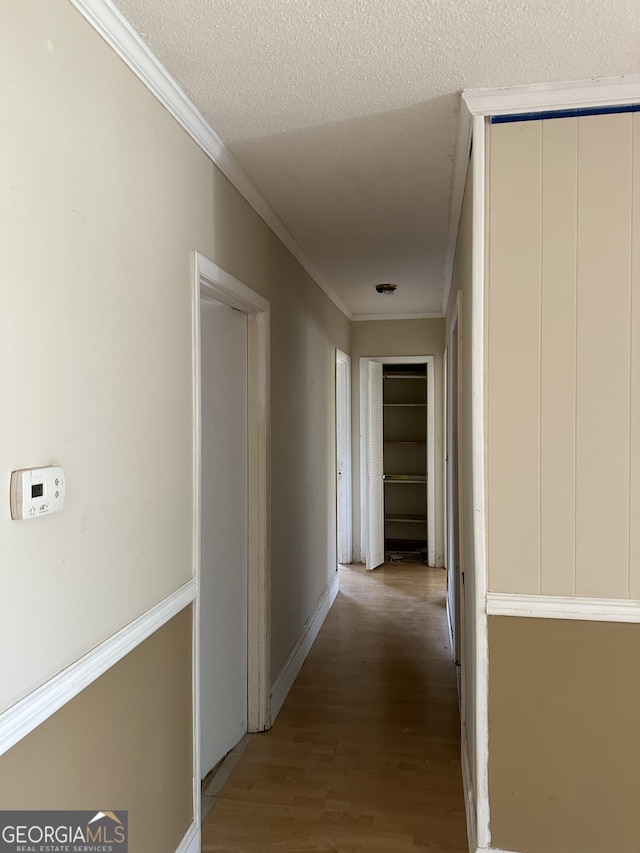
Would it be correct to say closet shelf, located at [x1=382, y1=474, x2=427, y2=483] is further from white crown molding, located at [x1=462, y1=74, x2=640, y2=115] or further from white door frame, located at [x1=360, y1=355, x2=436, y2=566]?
white crown molding, located at [x1=462, y1=74, x2=640, y2=115]

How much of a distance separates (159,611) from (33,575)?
611 mm

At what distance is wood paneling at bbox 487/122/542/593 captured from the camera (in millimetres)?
1889

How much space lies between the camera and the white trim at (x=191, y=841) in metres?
1.97

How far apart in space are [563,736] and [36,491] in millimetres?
1699

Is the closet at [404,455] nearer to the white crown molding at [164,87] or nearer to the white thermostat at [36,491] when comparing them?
the white crown molding at [164,87]

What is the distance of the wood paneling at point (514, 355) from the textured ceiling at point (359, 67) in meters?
0.26

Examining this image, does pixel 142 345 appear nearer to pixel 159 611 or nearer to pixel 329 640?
pixel 159 611

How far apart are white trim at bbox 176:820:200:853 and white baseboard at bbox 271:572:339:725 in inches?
37.1

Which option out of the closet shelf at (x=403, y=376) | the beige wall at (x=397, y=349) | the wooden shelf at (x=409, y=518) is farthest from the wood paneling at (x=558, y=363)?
the wooden shelf at (x=409, y=518)

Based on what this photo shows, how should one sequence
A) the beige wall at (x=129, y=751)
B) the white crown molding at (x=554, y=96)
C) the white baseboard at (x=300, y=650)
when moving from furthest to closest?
the white baseboard at (x=300, y=650), the white crown molding at (x=554, y=96), the beige wall at (x=129, y=751)

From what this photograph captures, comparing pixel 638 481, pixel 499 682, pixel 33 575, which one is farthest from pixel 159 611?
pixel 638 481

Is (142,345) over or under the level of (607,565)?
over

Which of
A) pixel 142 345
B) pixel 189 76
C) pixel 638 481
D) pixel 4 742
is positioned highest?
pixel 189 76

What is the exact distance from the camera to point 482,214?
1.90 metres
